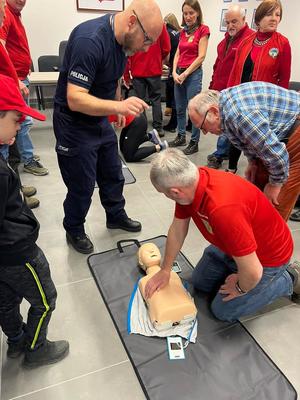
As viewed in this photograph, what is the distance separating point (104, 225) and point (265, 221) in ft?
4.14

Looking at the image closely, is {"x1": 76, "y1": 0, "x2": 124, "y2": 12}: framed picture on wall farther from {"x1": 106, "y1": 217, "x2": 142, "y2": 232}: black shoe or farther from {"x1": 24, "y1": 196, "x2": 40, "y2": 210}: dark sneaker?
{"x1": 106, "y1": 217, "x2": 142, "y2": 232}: black shoe

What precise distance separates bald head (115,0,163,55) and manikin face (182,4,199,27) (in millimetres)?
1850

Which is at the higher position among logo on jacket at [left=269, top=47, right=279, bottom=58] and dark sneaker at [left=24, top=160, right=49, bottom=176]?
logo on jacket at [left=269, top=47, right=279, bottom=58]

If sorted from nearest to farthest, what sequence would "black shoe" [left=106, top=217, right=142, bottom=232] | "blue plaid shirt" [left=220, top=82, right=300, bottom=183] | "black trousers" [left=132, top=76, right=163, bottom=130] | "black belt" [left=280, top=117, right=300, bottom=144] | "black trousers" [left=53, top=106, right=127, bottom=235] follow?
"blue plaid shirt" [left=220, top=82, right=300, bottom=183]
"black belt" [left=280, top=117, right=300, bottom=144]
"black trousers" [left=53, top=106, right=127, bottom=235]
"black shoe" [left=106, top=217, right=142, bottom=232]
"black trousers" [left=132, top=76, right=163, bottom=130]

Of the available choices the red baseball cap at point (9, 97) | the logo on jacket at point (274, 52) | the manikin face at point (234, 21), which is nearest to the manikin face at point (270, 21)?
the logo on jacket at point (274, 52)

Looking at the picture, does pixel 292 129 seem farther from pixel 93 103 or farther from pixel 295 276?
pixel 93 103

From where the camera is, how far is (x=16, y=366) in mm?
1330

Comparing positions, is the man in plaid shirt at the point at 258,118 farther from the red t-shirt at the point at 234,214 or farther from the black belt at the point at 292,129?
the red t-shirt at the point at 234,214

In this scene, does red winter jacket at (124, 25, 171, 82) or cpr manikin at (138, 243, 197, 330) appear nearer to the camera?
cpr manikin at (138, 243, 197, 330)

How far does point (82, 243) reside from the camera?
1.97 metres

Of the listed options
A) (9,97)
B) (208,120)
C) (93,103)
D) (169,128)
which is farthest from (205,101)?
(169,128)

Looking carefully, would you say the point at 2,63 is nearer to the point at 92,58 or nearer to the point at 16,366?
the point at 92,58

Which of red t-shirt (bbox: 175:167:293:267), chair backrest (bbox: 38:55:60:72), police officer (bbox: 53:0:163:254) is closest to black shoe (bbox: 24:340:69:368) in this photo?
police officer (bbox: 53:0:163:254)

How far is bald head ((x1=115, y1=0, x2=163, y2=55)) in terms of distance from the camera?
133cm
